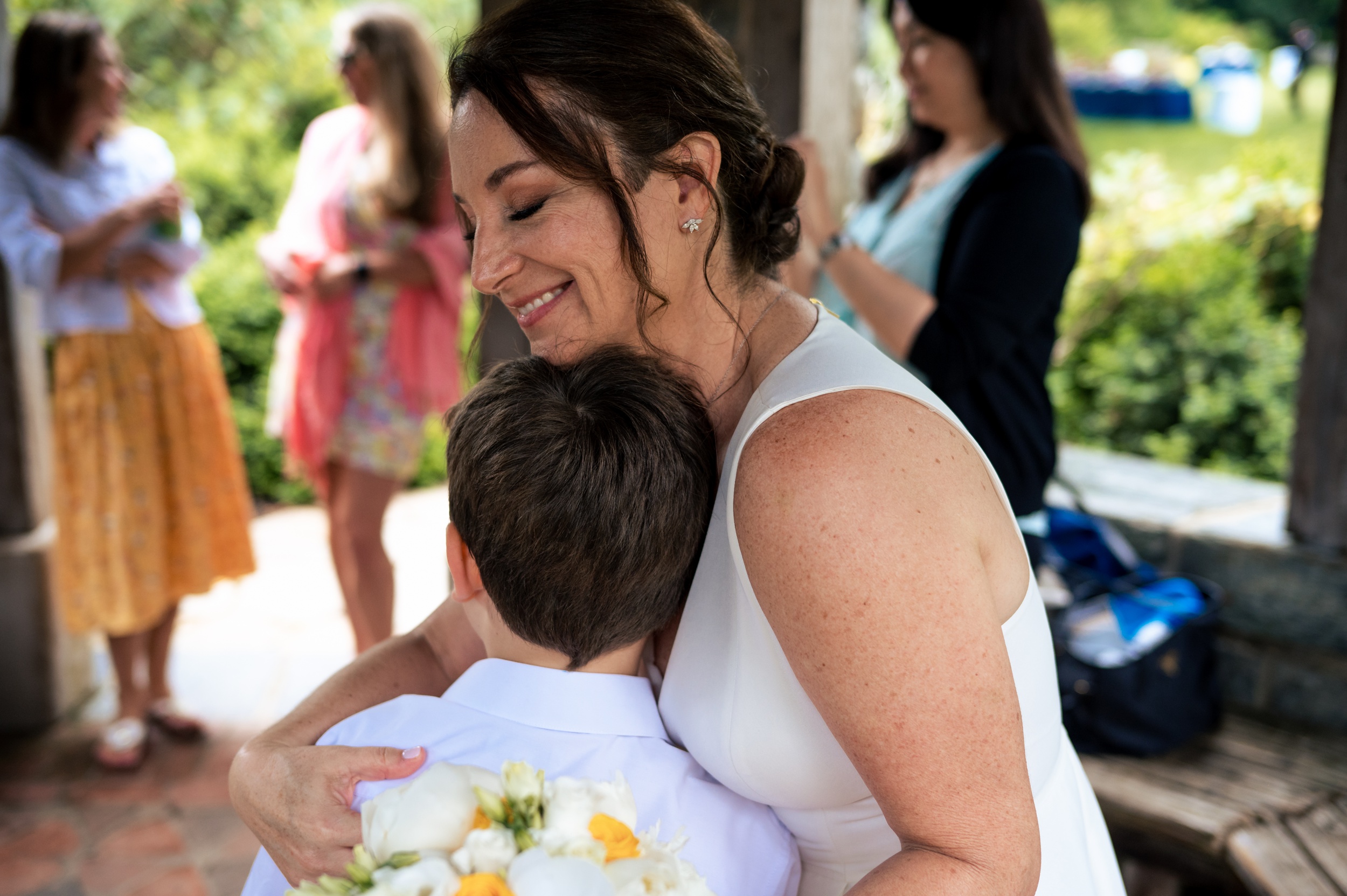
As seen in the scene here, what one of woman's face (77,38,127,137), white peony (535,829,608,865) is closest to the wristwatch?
white peony (535,829,608,865)

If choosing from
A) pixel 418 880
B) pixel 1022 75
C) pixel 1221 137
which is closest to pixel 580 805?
pixel 418 880

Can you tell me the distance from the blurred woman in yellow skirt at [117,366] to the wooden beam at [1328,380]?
10.4 feet

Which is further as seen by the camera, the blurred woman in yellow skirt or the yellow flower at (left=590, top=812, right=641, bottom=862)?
the blurred woman in yellow skirt

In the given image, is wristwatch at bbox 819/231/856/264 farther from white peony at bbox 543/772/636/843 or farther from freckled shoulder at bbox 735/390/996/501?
white peony at bbox 543/772/636/843

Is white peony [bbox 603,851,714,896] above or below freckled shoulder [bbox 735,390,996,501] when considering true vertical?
below

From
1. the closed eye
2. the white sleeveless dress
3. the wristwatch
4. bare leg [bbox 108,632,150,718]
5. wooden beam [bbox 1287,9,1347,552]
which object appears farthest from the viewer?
bare leg [bbox 108,632,150,718]

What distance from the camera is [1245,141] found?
9383mm

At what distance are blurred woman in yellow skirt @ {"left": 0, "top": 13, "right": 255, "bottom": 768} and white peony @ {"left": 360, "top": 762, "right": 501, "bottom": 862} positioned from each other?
2.89m

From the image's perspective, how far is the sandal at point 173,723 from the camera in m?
3.69

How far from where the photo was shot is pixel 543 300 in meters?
1.36

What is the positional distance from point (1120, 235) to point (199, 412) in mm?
4763

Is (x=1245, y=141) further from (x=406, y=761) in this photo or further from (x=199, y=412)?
(x=406, y=761)

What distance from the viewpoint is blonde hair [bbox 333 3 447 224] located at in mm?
3441

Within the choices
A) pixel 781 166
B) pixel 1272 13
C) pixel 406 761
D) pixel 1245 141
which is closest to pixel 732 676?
pixel 406 761
